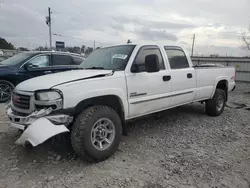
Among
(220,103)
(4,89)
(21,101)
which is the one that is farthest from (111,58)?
(4,89)

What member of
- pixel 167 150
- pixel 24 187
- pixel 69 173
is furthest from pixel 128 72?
pixel 24 187

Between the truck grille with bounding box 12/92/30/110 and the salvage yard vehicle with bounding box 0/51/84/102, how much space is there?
4.26 m

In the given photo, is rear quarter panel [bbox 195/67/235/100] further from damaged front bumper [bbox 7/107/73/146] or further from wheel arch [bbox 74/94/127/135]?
damaged front bumper [bbox 7/107/73/146]

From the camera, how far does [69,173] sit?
317 cm

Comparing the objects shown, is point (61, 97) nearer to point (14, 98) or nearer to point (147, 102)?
point (14, 98)

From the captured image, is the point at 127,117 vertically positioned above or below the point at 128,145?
above

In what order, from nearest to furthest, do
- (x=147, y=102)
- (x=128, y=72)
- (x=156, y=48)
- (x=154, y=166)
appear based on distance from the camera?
1. (x=154, y=166)
2. (x=128, y=72)
3. (x=147, y=102)
4. (x=156, y=48)

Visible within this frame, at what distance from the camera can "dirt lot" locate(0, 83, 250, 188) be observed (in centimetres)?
300

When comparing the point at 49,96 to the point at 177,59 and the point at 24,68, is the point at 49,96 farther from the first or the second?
the point at 24,68

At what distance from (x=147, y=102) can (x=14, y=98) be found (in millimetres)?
2219

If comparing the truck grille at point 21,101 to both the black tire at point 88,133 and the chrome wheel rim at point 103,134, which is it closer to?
the black tire at point 88,133

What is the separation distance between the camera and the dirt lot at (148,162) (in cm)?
300

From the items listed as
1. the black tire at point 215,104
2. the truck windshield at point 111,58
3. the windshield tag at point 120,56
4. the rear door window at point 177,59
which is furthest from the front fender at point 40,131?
the black tire at point 215,104

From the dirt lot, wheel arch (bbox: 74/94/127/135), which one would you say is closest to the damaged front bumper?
wheel arch (bbox: 74/94/127/135)
